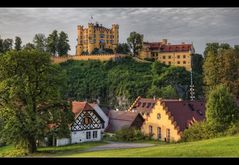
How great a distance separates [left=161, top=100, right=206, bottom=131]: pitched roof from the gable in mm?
4964

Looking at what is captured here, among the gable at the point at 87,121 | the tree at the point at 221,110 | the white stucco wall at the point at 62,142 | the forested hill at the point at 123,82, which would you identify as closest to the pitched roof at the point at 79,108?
the gable at the point at 87,121

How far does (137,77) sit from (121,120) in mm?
20165

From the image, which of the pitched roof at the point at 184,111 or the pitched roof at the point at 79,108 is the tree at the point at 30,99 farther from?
the pitched roof at the point at 184,111

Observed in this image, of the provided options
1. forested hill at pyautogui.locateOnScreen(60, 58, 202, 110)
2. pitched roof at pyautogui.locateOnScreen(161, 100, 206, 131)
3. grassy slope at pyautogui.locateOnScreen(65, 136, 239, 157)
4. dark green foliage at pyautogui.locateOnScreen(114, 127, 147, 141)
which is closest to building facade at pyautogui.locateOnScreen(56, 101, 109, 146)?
dark green foliage at pyautogui.locateOnScreen(114, 127, 147, 141)

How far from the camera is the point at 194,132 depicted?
1795 cm

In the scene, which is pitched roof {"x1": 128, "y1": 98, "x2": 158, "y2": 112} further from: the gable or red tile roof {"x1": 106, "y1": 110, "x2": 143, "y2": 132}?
the gable

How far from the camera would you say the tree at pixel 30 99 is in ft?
54.5

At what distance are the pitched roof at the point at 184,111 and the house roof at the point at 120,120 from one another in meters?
4.47

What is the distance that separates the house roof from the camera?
2789 cm

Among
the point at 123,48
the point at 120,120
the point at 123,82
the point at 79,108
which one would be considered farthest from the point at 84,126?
the point at 123,48
